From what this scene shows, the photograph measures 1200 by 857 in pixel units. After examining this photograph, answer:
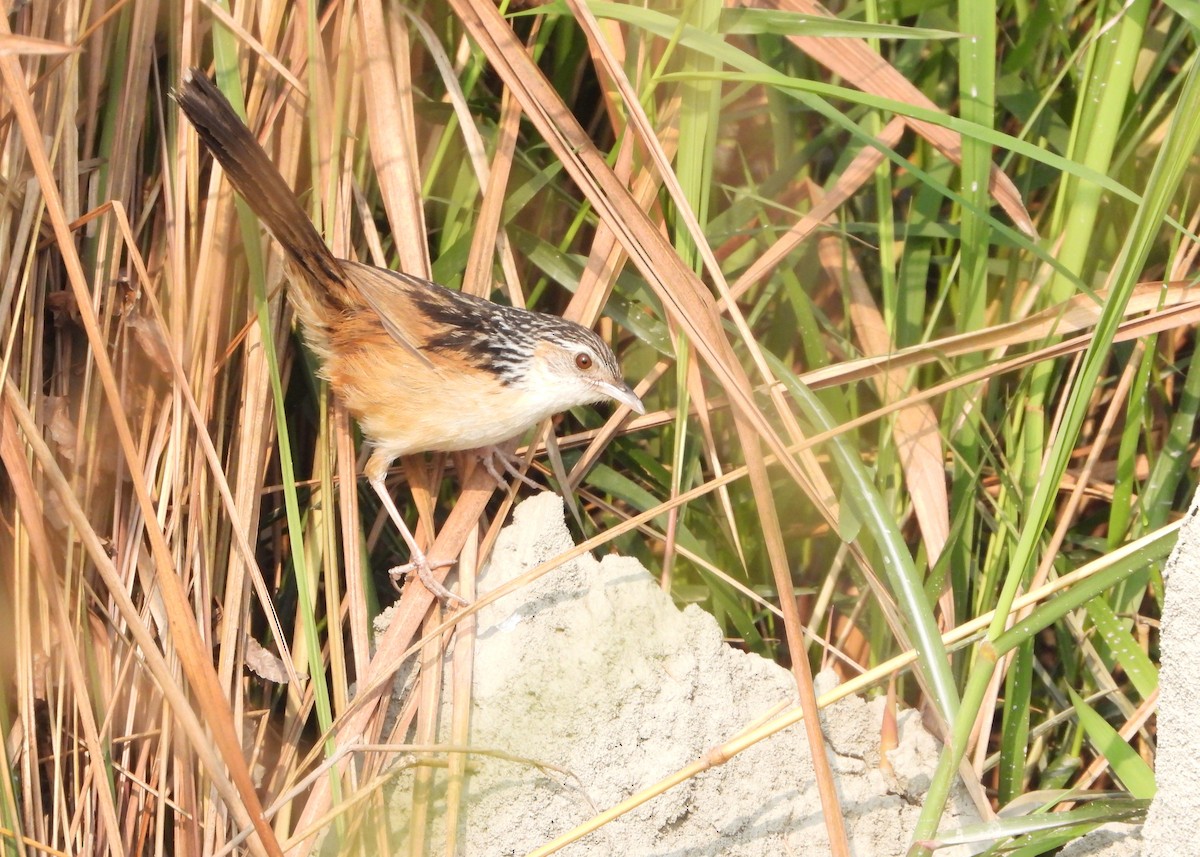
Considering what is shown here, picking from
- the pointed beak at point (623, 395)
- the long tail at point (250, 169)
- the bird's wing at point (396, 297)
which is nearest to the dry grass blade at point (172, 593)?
the long tail at point (250, 169)

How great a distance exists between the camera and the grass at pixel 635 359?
2984 mm

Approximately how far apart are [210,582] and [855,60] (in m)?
2.34

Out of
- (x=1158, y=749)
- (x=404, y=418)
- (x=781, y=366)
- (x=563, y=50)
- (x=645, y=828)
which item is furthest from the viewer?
(x=563, y=50)

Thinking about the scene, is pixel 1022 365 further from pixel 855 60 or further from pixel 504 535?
pixel 504 535

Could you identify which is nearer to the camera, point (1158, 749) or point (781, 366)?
point (1158, 749)

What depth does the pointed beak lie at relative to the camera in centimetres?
353

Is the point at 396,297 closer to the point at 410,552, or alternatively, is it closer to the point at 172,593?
the point at 410,552

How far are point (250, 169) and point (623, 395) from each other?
1216 millimetres

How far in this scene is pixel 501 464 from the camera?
144 inches

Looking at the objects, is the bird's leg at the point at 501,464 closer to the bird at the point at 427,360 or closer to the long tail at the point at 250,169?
the bird at the point at 427,360

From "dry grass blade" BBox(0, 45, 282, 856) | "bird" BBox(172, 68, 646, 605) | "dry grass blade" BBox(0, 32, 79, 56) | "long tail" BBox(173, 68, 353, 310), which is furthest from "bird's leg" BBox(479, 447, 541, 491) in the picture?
"dry grass blade" BBox(0, 32, 79, 56)

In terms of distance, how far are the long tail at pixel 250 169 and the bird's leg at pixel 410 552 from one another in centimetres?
60

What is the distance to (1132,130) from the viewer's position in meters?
3.59

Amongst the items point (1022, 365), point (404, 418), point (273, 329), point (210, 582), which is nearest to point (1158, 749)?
point (1022, 365)
